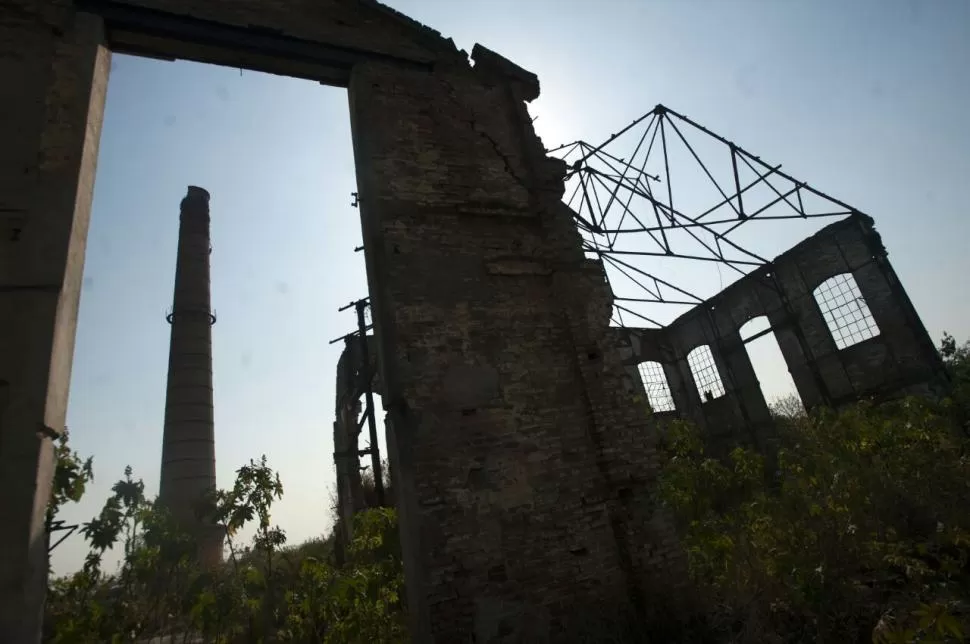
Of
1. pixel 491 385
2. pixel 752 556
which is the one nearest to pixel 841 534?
pixel 752 556

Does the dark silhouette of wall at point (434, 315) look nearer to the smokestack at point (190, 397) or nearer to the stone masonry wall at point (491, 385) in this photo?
the stone masonry wall at point (491, 385)

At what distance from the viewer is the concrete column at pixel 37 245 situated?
138 inches

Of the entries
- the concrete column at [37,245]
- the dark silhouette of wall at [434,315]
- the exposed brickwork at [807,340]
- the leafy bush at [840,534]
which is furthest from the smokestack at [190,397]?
the leafy bush at [840,534]

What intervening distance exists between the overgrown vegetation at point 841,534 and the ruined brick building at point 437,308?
84cm

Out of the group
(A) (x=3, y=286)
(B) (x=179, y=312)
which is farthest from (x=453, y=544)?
(B) (x=179, y=312)

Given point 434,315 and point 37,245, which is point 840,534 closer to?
point 434,315

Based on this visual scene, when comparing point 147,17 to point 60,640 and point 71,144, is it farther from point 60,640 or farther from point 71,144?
point 60,640

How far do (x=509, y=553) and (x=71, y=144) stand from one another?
18.3ft

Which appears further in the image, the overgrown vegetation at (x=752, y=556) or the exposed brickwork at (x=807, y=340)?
the exposed brickwork at (x=807, y=340)

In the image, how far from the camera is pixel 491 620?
4051 millimetres

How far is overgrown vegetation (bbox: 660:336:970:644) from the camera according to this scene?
13.1 ft

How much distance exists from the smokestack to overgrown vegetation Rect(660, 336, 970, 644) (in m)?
15.0

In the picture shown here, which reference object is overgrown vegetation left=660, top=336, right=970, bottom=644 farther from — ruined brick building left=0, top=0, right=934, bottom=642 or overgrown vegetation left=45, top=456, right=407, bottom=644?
overgrown vegetation left=45, top=456, right=407, bottom=644

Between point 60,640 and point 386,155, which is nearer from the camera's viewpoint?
point 60,640
